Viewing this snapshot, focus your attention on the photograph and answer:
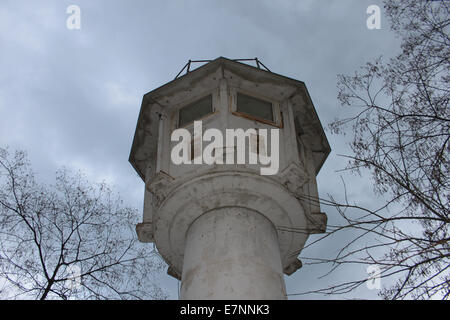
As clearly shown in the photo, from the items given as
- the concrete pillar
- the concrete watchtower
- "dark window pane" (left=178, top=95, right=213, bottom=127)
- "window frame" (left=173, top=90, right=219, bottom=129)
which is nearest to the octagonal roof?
the concrete watchtower

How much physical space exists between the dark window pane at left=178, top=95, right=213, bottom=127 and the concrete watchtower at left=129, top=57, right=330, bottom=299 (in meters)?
0.03

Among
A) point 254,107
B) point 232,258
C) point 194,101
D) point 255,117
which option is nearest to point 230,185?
point 232,258

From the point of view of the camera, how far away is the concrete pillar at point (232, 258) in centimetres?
844

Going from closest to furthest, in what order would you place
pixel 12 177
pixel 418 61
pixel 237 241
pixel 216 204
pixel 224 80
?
pixel 418 61
pixel 237 241
pixel 216 204
pixel 224 80
pixel 12 177

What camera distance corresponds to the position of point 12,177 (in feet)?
43.7

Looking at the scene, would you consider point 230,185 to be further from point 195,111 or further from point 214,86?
point 214,86

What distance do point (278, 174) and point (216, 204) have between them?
148cm

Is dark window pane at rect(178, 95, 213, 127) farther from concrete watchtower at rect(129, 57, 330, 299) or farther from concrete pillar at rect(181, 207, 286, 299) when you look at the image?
concrete pillar at rect(181, 207, 286, 299)

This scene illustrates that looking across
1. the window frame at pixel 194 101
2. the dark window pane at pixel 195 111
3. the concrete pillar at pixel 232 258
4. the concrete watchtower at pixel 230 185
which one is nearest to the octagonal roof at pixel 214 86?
the concrete watchtower at pixel 230 185

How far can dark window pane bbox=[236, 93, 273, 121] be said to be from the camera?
1165cm

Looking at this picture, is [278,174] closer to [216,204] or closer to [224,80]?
[216,204]

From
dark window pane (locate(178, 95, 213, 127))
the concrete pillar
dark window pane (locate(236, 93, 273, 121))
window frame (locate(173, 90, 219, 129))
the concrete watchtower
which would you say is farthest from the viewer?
dark window pane (locate(178, 95, 213, 127))

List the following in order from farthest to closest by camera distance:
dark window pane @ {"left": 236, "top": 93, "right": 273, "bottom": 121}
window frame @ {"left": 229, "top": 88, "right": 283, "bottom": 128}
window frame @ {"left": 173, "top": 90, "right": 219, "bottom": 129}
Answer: dark window pane @ {"left": 236, "top": 93, "right": 273, "bottom": 121}, window frame @ {"left": 173, "top": 90, "right": 219, "bottom": 129}, window frame @ {"left": 229, "top": 88, "right": 283, "bottom": 128}
